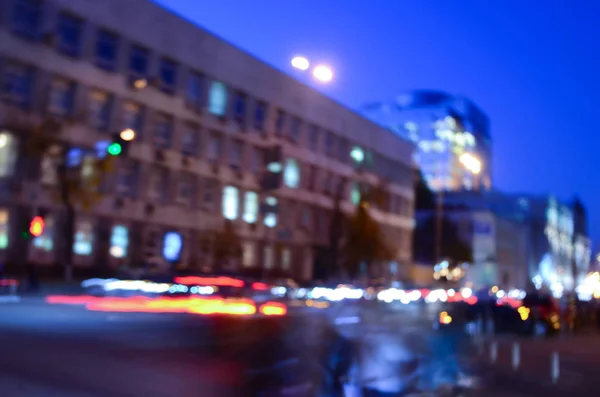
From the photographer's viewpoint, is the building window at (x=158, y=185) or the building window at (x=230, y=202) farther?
the building window at (x=230, y=202)

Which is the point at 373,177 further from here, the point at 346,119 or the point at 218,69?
the point at 218,69

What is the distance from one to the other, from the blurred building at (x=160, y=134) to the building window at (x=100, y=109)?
0.24 feet

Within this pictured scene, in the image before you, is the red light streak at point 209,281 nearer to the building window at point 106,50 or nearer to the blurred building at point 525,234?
the building window at point 106,50

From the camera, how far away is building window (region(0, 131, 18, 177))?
36156 mm

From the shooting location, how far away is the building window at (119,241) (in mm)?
41656

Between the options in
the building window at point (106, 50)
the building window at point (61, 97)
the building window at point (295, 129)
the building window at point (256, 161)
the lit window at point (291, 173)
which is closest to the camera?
the building window at point (61, 97)

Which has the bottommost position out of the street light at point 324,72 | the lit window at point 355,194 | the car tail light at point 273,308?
the car tail light at point 273,308

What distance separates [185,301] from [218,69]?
1146 inches

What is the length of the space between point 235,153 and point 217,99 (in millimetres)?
3906

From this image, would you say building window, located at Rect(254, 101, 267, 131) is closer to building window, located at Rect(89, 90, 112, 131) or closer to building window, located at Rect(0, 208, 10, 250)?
building window, located at Rect(89, 90, 112, 131)

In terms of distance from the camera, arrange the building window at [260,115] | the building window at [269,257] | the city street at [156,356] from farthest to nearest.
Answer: the building window at [269,257] → the building window at [260,115] → the city street at [156,356]

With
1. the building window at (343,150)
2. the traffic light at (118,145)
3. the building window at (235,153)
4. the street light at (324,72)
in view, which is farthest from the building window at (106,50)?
the building window at (343,150)

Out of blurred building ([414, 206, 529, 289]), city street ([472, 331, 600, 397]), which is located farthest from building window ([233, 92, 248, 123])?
blurred building ([414, 206, 529, 289])

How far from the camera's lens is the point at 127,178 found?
43.0m
